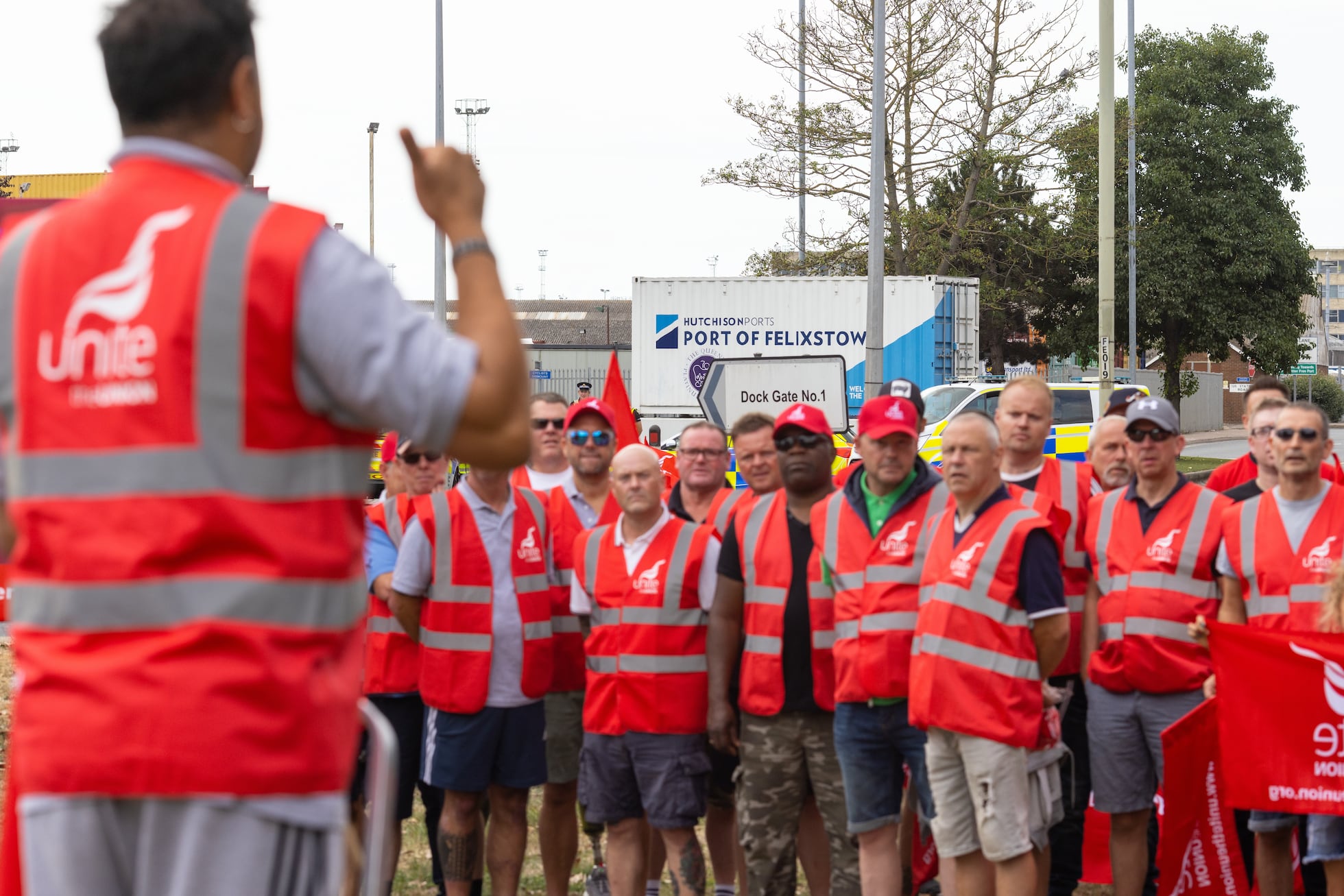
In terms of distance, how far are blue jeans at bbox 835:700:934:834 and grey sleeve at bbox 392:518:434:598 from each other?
5.91 ft

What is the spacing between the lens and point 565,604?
6910mm

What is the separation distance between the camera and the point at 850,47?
32.6m

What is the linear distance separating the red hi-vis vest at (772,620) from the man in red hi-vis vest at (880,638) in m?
0.15

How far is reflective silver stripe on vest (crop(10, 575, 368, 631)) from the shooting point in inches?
76.3

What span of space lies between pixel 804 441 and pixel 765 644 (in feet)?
2.92

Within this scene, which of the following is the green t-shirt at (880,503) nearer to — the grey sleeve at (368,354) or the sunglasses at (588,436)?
the sunglasses at (588,436)

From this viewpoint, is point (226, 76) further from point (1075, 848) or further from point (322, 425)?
point (1075, 848)

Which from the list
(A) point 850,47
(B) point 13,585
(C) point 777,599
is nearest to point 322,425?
(B) point 13,585

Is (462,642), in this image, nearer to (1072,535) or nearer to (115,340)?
(1072,535)

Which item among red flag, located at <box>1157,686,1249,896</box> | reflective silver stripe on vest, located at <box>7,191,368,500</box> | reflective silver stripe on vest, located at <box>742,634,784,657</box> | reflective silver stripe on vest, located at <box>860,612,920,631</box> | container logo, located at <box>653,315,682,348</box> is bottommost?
red flag, located at <box>1157,686,1249,896</box>

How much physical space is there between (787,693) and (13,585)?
450 cm

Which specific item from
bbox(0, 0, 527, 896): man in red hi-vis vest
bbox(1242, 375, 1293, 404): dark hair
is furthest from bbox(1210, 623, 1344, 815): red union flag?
bbox(0, 0, 527, 896): man in red hi-vis vest

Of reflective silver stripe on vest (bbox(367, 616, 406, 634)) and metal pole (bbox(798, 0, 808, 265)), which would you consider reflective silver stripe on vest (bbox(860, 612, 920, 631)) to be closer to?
reflective silver stripe on vest (bbox(367, 616, 406, 634))

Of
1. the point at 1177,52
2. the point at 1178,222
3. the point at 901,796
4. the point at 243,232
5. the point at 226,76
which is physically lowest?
the point at 901,796
